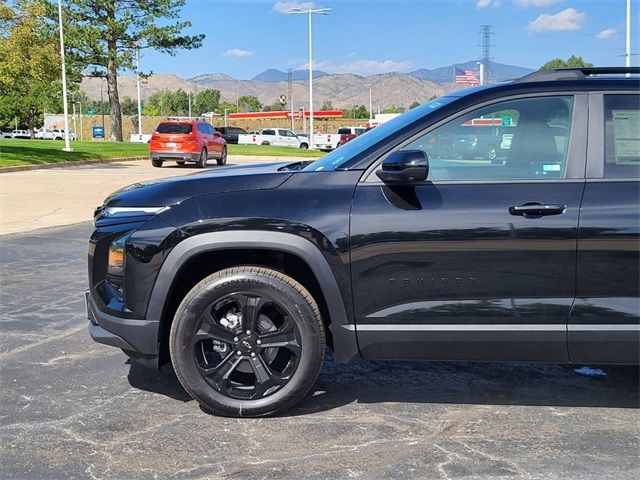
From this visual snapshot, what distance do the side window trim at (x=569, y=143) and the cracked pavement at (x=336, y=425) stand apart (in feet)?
4.40

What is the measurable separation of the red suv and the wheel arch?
842 inches

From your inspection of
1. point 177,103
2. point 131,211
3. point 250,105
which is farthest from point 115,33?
point 250,105

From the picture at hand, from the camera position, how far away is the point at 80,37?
140 feet

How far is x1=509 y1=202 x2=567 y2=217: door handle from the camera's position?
3.67 m

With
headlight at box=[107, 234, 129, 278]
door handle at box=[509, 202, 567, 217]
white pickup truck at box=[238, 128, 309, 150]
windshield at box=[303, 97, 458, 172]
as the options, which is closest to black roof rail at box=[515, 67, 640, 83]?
windshield at box=[303, 97, 458, 172]

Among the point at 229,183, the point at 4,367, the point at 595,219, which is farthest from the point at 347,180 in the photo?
the point at 4,367

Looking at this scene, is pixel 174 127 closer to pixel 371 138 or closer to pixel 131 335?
pixel 371 138

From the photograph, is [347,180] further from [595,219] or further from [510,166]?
[595,219]

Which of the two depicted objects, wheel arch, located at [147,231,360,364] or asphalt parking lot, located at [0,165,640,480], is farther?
wheel arch, located at [147,231,360,364]

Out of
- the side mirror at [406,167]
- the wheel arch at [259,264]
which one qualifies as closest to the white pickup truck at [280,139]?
the wheel arch at [259,264]

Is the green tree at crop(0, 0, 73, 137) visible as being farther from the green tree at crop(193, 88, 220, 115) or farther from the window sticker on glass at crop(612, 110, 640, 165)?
the green tree at crop(193, 88, 220, 115)

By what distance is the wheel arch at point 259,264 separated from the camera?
3.78 metres

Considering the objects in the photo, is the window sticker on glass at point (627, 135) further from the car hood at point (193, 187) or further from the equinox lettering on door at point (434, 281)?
the car hood at point (193, 187)

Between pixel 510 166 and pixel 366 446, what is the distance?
1.69 m
